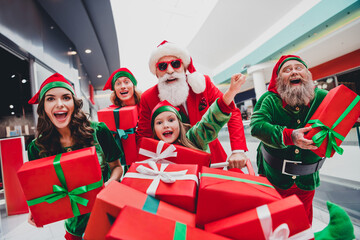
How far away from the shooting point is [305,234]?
0.56 meters

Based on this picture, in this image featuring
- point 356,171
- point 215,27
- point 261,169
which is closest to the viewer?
point 261,169

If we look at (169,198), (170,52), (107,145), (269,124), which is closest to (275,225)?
(169,198)

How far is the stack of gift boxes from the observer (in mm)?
557

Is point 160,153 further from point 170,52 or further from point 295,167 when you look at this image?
point 170,52

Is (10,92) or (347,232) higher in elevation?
(10,92)

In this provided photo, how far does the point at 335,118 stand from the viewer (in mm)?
976

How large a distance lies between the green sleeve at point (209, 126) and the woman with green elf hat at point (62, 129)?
56cm

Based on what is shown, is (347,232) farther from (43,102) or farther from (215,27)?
(215,27)

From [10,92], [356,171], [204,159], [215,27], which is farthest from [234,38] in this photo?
[204,159]

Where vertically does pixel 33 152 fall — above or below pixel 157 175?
above

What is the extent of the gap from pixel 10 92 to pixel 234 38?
10282 millimetres

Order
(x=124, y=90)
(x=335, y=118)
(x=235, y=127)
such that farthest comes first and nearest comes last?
(x=124, y=90)
(x=235, y=127)
(x=335, y=118)

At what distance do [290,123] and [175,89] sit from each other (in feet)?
2.89

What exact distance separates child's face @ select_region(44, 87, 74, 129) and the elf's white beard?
692mm
